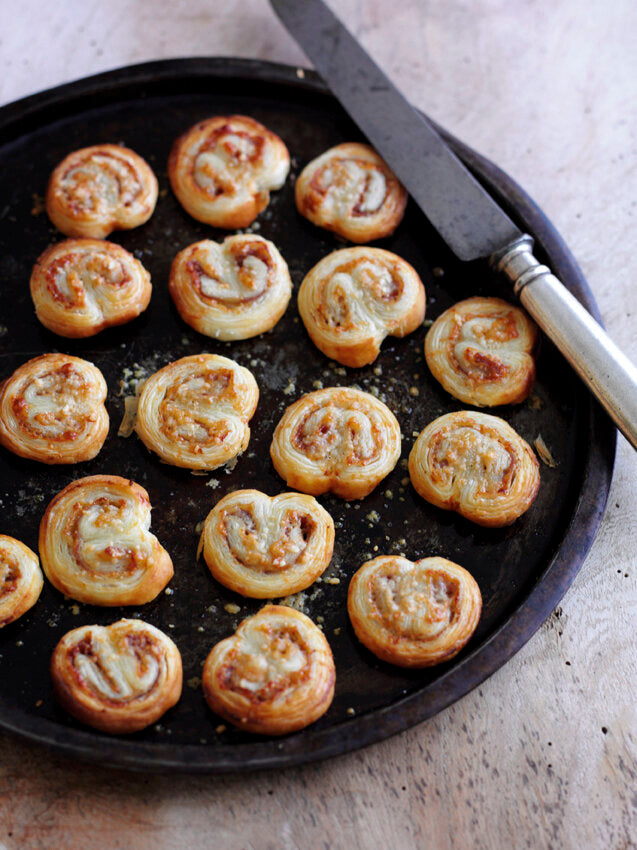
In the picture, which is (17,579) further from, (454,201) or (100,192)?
(454,201)

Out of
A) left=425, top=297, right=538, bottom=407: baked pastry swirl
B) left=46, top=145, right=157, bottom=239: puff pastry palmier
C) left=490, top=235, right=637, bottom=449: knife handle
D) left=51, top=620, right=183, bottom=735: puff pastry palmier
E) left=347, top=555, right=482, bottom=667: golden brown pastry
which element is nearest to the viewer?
left=51, top=620, right=183, bottom=735: puff pastry palmier

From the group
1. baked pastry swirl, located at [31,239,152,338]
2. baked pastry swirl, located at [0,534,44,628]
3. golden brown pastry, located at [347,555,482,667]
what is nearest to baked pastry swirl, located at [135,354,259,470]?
baked pastry swirl, located at [31,239,152,338]

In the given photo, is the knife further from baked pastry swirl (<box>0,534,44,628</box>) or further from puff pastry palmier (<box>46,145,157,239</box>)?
baked pastry swirl (<box>0,534,44,628</box>)

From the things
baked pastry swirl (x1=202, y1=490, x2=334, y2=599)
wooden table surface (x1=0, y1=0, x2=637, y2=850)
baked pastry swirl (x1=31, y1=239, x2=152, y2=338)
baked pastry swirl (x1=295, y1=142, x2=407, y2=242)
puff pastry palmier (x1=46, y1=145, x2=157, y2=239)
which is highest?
puff pastry palmier (x1=46, y1=145, x2=157, y2=239)

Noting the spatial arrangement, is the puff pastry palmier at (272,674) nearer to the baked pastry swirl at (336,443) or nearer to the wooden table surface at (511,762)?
the wooden table surface at (511,762)

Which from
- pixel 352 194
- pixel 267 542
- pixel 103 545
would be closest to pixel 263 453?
pixel 267 542

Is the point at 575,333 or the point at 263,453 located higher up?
the point at 263,453

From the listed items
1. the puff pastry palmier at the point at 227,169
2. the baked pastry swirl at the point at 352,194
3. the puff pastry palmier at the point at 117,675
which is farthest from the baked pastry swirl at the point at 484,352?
the puff pastry palmier at the point at 117,675
